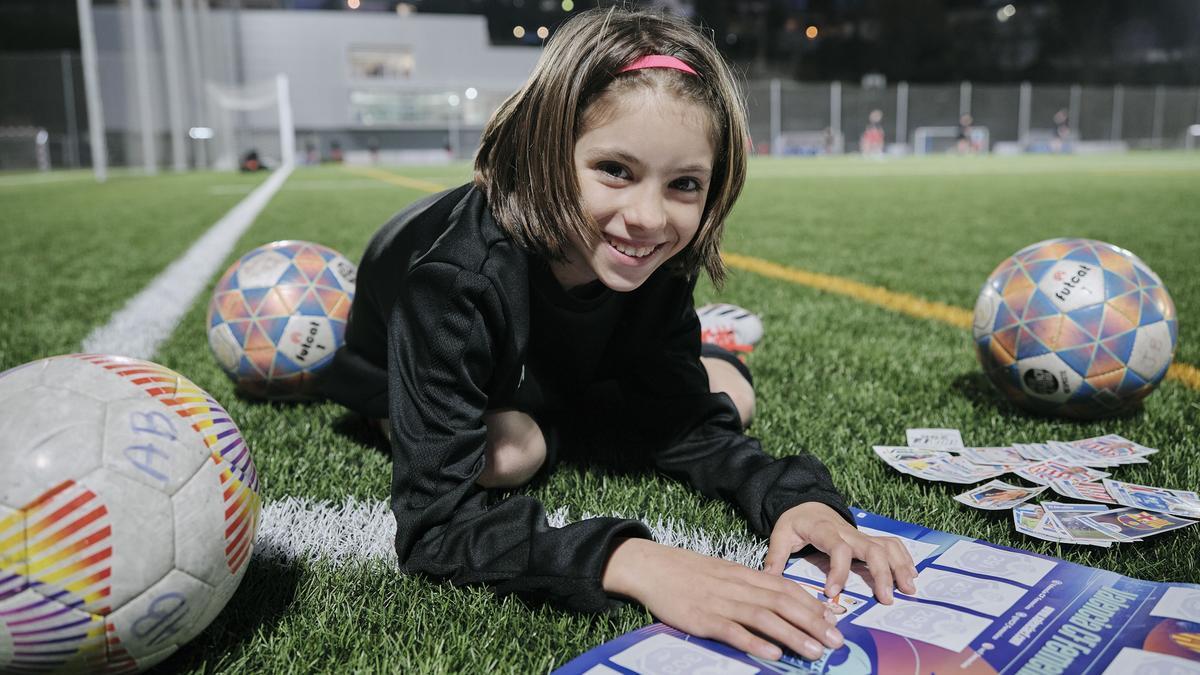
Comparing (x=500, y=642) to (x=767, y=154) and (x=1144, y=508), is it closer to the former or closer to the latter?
(x=1144, y=508)

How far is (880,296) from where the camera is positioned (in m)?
4.57

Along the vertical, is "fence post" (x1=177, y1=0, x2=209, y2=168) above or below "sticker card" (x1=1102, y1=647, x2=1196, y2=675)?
above

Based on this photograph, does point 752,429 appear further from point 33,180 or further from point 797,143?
point 797,143

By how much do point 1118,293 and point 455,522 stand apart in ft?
6.33

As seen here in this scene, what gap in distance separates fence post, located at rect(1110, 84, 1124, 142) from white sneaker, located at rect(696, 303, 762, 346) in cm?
4377

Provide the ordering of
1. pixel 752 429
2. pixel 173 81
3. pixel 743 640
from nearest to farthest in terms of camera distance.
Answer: pixel 743 640 → pixel 752 429 → pixel 173 81

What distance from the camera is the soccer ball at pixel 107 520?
3.67 ft

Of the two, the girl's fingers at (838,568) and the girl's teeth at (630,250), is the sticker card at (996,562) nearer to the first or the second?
the girl's fingers at (838,568)

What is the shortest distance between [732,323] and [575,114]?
6.10ft

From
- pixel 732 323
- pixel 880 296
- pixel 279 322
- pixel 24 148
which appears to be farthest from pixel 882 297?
pixel 24 148

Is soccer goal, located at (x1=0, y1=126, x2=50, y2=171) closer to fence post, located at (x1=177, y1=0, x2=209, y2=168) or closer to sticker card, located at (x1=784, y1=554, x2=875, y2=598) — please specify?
fence post, located at (x1=177, y1=0, x2=209, y2=168)

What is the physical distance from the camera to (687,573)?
1363 millimetres

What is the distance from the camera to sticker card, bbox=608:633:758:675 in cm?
122

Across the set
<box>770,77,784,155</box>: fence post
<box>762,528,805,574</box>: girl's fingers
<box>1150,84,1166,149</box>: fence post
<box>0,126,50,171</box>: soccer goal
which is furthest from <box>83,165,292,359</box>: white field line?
<box>1150,84,1166,149</box>: fence post
